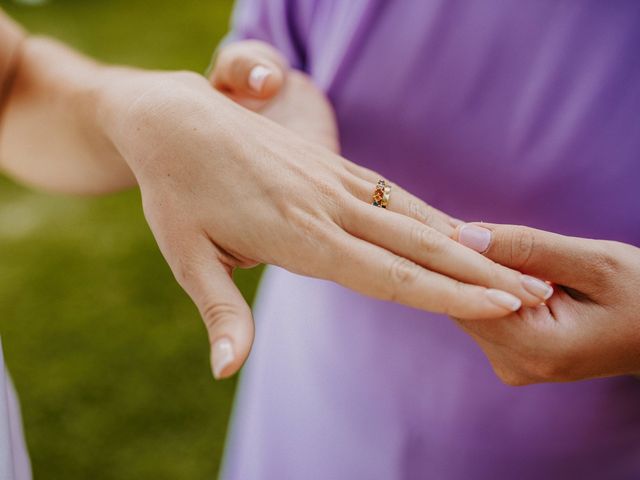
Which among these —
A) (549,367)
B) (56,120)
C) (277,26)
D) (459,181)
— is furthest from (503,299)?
(56,120)

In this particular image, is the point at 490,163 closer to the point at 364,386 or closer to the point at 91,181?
the point at 364,386

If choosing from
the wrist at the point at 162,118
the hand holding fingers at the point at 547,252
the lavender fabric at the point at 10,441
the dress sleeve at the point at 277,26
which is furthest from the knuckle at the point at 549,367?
the dress sleeve at the point at 277,26

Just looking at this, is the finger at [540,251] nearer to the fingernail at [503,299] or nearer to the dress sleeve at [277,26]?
the fingernail at [503,299]

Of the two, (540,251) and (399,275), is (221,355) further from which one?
(540,251)

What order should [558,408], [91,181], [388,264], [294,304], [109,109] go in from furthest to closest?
1. [294,304]
2. [91,181]
3. [558,408]
4. [109,109]
5. [388,264]

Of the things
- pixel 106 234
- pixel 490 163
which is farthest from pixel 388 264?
pixel 106 234

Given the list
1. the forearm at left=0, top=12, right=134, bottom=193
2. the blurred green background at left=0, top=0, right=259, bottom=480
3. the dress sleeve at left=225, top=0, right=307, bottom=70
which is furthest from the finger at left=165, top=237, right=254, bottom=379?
the blurred green background at left=0, top=0, right=259, bottom=480
